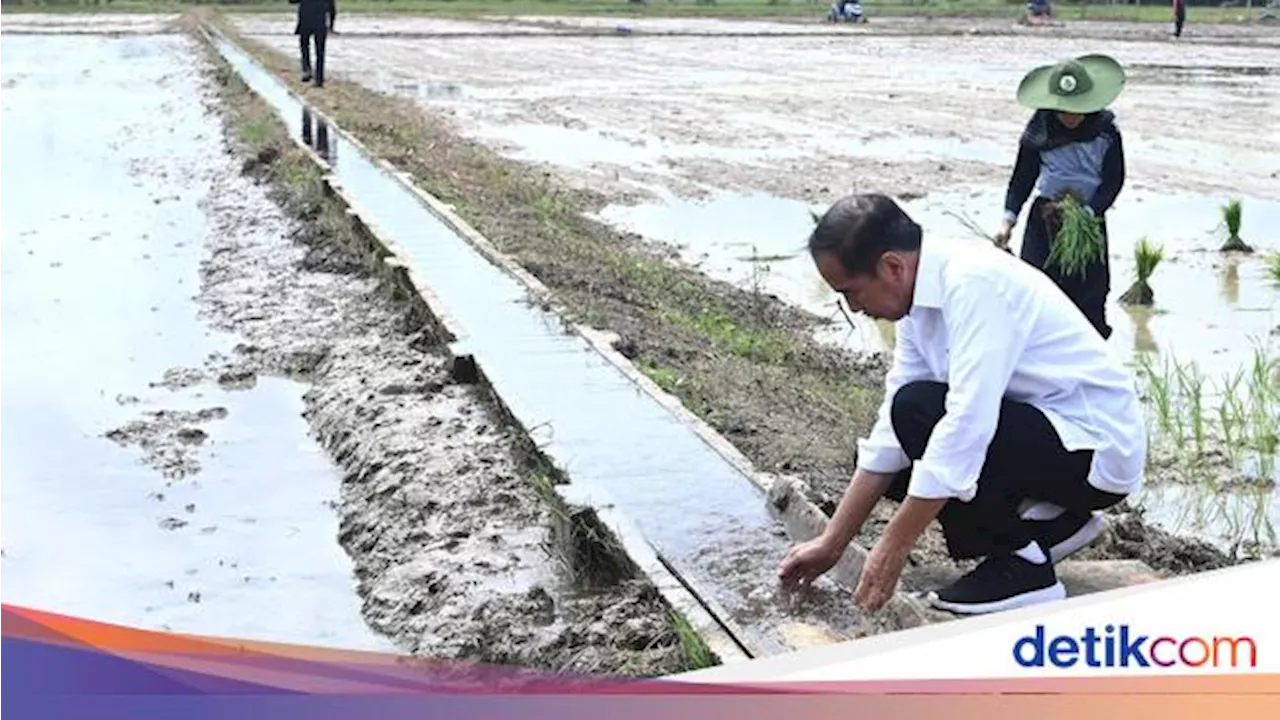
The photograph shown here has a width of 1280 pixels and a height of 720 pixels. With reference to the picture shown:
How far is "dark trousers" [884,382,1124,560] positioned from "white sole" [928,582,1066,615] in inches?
5.0

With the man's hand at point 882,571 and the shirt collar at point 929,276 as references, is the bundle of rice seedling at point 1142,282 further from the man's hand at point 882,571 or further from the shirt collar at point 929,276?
the shirt collar at point 929,276

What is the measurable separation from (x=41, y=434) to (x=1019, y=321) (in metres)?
4.65

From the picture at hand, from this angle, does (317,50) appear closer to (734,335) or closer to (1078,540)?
(734,335)

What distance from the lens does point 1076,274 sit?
7.17m

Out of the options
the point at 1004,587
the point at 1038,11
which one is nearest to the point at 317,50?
the point at 1004,587

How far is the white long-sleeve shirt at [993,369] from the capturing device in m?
3.96

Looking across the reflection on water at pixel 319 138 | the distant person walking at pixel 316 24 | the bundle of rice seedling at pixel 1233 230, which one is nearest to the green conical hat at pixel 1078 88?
the bundle of rice seedling at pixel 1233 230

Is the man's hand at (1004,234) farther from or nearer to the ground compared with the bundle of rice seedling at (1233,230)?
farther from the ground

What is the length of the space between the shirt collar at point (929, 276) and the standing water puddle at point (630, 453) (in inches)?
38.3

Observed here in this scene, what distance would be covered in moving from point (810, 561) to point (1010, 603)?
0.53 metres

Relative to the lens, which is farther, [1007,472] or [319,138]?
[319,138]

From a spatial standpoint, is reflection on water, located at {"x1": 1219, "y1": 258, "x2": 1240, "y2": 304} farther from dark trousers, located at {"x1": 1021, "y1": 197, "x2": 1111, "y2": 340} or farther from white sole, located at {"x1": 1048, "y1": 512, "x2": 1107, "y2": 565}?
white sole, located at {"x1": 1048, "y1": 512, "x2": 1107, "y2": 565}

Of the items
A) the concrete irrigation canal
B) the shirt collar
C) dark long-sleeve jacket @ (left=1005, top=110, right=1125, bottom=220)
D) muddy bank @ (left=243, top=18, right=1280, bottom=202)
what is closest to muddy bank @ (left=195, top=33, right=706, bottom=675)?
the concrete irrigation canal

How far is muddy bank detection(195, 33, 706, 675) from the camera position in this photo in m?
4.79
